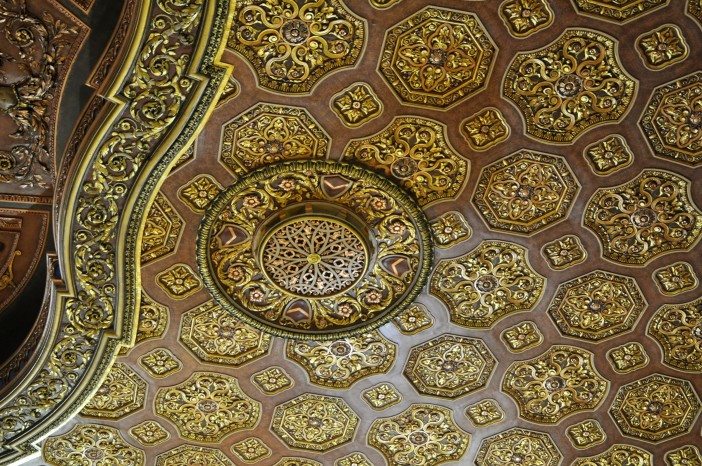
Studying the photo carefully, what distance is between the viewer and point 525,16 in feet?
21.0

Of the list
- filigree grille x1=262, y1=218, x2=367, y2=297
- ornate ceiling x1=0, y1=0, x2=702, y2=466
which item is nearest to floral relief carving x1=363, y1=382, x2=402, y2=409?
ornate ceiling x1=0, y1=0, x2=702, y2=466

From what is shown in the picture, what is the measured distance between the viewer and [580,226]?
24.5 ft

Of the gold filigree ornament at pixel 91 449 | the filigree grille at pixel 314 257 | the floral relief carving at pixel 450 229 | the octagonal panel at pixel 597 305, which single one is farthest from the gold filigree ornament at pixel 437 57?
A: the gold filigree ornament at pixel 91 449

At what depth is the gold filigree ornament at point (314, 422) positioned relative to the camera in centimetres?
871

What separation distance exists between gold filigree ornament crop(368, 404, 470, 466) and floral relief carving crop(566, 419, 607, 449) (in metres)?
1.08

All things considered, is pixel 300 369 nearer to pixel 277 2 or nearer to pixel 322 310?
pixel 322 310

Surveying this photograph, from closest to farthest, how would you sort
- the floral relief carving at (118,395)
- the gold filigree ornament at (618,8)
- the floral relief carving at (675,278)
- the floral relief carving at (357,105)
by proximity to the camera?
the gold filigree ornament at (618,8), the floral relief carving at (357,105), the floral relief carving at (675,278), the floral relief carving at (118,395)

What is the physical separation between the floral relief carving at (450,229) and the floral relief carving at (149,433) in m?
3.62

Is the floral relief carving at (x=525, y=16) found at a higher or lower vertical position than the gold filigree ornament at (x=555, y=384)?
higher

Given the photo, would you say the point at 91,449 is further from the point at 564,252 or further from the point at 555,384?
the point at 564,252

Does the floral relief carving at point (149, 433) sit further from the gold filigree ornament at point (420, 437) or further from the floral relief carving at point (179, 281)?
the gold filigree ornament at point (420, 437)

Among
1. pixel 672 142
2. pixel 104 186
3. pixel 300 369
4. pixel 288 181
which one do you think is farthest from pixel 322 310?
pixel 672 142

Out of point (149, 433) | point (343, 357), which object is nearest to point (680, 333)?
point (343, 357)

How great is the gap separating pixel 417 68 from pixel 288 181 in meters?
1.51
